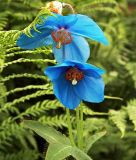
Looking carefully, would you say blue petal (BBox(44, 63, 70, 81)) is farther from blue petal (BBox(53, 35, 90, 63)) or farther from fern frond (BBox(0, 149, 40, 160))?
fern frond (BBox(0, 149, 40, 160))

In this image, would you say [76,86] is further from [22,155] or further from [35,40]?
[22,155]

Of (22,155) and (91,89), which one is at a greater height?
(91,89)

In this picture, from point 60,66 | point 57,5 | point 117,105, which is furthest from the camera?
point 117,105

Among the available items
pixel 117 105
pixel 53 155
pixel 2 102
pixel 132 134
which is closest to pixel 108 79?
pixel 117 105

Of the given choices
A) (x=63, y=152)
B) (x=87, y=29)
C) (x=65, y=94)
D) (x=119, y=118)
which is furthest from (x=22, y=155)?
(x=87, y=29)

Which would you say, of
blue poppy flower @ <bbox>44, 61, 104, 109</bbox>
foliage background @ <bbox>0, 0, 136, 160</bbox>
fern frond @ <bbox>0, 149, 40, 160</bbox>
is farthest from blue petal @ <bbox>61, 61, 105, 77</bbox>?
fern frond @ <bbox>0, 149, 40, 160</bbox>

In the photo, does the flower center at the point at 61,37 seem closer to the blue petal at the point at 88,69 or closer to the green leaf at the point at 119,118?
the blue petal at the point at 88,69

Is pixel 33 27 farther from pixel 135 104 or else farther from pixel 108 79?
pixel 108 79
